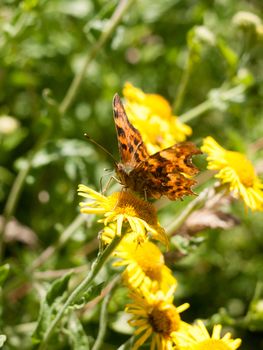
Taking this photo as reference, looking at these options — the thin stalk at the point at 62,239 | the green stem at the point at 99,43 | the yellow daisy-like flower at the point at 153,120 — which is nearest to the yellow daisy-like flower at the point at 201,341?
the thin stalk at the point at 62,239

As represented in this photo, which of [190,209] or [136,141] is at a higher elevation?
[136,141]

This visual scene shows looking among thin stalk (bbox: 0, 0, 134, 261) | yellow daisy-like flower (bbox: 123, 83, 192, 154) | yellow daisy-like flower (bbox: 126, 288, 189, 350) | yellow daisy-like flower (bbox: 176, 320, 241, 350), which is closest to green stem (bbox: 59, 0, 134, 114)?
thin stalk (bbox: 0, 0, 134, 261)

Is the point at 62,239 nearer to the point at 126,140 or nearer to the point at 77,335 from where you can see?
the point at 77,335

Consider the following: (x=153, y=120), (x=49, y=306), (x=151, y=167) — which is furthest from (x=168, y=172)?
(x=153, y=120)

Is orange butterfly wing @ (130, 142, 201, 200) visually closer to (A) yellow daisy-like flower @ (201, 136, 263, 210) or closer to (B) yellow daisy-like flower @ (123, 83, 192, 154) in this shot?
(A) yellow daisy-like flower @ (201, 136, 263, 210)

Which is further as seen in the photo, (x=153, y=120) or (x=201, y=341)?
(x=153, y=120)

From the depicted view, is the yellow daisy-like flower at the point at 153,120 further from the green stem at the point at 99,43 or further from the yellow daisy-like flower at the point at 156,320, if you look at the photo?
the yellow daisy-like flower at the point at 156,320

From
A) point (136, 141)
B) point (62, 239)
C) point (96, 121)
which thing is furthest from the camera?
point (96, 121)
